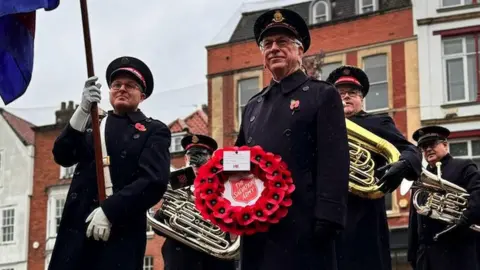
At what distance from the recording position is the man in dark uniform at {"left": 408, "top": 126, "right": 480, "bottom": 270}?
9.36 m

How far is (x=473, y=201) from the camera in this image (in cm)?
945

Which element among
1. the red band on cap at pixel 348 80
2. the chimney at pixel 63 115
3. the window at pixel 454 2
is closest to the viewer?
the red band on cap at pixel 348 80

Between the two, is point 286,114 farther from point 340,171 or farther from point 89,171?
point 89,171

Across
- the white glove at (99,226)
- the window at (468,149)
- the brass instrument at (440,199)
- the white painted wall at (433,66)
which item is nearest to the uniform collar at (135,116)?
the white glove at (99,226)

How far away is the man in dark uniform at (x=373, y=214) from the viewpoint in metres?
6.91

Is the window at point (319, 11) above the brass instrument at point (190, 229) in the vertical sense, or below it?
above

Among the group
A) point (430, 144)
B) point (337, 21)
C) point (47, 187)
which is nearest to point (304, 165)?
point (430, 144)

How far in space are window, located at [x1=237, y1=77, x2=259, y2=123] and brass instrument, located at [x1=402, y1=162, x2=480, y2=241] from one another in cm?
2404

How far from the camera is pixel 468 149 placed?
94.7 ft

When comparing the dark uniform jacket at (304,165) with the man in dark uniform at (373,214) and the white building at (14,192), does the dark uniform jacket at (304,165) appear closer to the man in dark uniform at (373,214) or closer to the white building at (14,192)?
the man in dark uniform at (373,214)

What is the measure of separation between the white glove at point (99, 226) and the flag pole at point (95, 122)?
0.14 metres

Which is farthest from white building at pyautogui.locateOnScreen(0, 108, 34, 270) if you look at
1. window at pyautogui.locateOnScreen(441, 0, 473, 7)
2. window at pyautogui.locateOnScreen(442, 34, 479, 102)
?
window at pyautogui.locateOnScreen(441, 0, 473, 7)

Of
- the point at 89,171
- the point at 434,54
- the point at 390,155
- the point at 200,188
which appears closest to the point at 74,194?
the point at 89,171

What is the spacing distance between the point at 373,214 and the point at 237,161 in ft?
7.48
